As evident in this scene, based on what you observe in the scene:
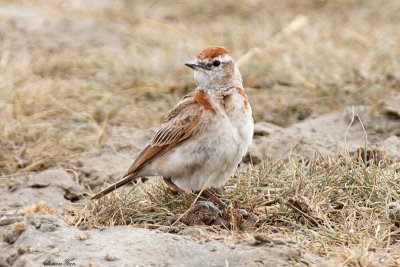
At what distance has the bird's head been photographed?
5.55m

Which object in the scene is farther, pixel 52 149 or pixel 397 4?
pixel 397 4

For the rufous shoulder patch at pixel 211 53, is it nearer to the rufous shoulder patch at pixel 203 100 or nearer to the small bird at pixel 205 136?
the small bird at pixel 205 136

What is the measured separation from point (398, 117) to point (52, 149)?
389 cm

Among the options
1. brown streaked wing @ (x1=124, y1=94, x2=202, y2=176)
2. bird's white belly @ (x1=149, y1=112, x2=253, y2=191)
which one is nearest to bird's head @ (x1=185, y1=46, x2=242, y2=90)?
brown streaked wing @ (x1=124, y1=94, x2=202, y2=176)

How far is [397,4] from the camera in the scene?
12.5m

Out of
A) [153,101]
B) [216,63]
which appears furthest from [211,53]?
[153,101]

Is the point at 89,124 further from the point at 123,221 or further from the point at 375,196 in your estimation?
the point at 375,196

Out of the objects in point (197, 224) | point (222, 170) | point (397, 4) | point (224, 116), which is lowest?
point (197, 224)

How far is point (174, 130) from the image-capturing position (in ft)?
17.5

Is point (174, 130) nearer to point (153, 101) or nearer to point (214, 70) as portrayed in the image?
point (214, 70)

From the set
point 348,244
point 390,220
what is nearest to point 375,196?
point 390,220

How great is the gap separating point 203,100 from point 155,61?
4.87 m

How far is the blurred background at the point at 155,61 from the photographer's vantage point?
8.23 metres

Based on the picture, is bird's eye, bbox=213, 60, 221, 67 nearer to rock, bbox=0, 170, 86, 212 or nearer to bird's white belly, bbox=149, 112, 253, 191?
bird's white belly, bbox=149, 112, 253, 191
